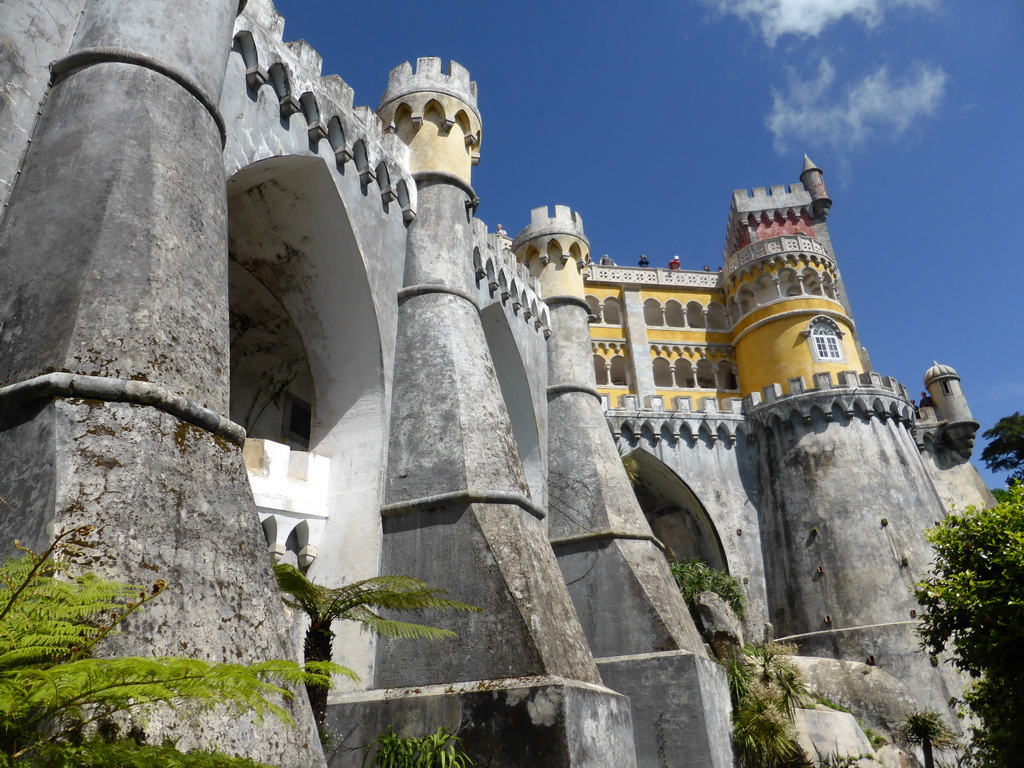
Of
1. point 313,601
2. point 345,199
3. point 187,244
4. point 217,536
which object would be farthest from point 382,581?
point 345,199

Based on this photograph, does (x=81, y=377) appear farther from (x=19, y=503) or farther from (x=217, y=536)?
(x=217, y=536)

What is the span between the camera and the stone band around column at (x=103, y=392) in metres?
4.78

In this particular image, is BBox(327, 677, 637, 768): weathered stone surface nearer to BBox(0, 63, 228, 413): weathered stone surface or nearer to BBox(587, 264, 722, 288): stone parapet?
BBox(0, 63, 228, 413): weathered stone surface

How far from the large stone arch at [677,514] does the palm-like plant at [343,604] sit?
20334 mm

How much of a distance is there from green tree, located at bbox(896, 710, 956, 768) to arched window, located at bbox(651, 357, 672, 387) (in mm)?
21586

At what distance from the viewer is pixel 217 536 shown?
4.85m

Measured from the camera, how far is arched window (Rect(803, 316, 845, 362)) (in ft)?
107

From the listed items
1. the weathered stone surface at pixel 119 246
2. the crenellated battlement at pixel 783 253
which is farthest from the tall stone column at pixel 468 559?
the crenellated battlement at pixel 783 253

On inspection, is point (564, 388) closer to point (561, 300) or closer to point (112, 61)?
point (561, 300)

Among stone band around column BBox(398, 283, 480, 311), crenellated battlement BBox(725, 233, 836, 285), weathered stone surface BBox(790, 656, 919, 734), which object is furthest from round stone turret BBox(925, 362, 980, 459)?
stone band around column BBox(398, 283, 480, 311)

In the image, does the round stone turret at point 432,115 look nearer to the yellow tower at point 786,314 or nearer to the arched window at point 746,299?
the yellow tower at point 786,314

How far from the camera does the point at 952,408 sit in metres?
32.3

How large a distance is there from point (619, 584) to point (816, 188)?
36.0m

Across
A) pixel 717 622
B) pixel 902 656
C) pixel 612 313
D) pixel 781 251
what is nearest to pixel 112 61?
pixel 717 622
